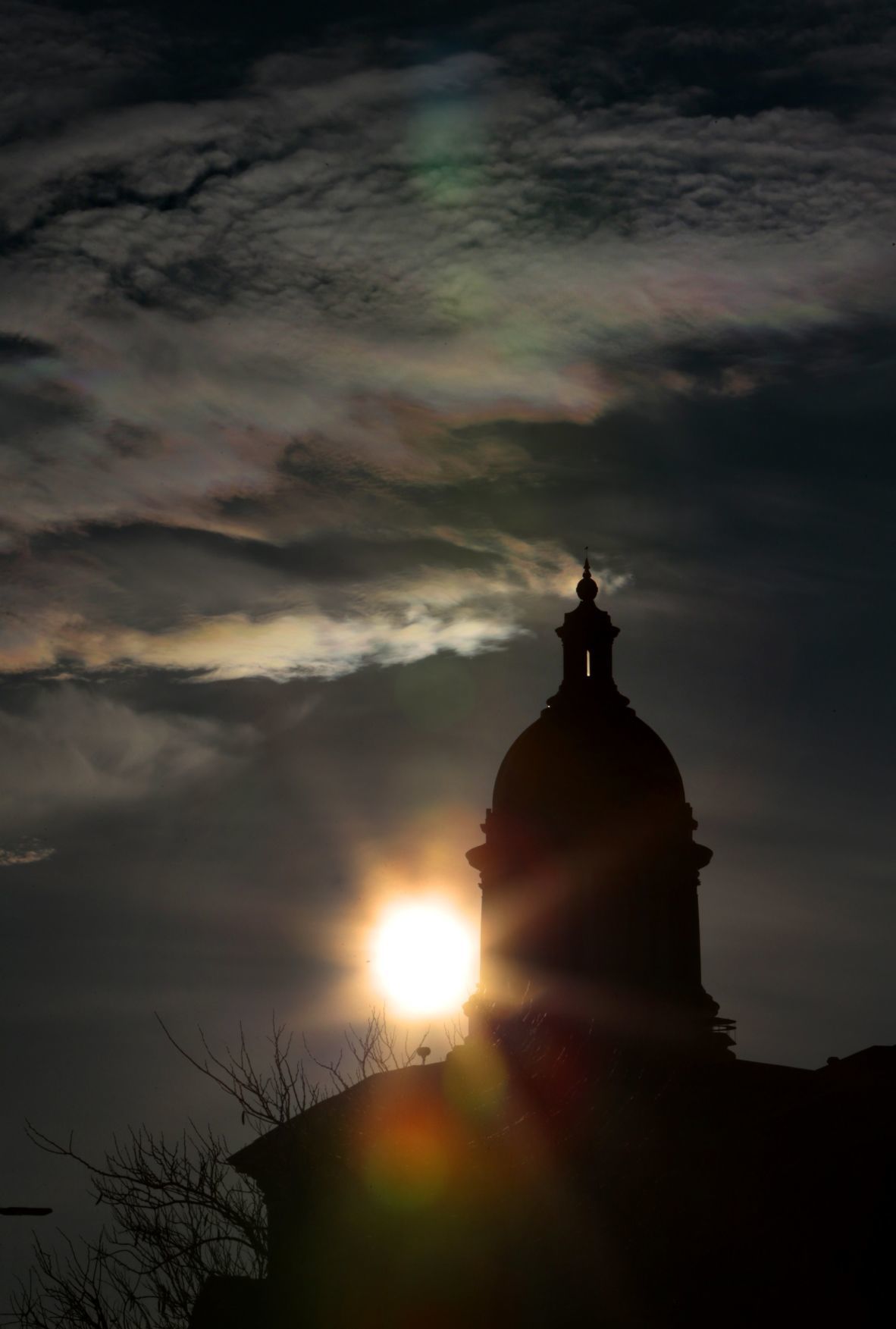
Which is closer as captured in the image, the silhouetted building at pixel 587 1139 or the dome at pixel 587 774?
the silhouetted building at pixel 587 1139

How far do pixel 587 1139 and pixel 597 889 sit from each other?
15.4 metres

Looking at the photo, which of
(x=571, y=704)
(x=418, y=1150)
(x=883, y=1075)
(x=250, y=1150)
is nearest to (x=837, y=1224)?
(x=883, y=1075)

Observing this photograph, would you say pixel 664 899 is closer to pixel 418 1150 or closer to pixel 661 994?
pixel 661 994

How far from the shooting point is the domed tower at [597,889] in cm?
4269

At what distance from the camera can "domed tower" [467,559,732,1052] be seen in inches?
1681

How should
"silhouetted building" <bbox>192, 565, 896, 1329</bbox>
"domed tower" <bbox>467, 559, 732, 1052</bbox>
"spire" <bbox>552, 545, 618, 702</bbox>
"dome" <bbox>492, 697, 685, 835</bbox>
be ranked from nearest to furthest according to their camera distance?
1. "silhouetted building" <bbox>192, 565, 896, 1329</bbox>
2. "domed tower" <bbox>467, 559, 732, 1052</bbox>
3. "dome" <bbox>492, 697, 685, 835</bbox>
4. "spire" <bbox>552, 545, 618, 702</bbox>

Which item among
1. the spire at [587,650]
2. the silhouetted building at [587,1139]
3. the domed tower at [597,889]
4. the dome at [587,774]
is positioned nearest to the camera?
the silhouetted building at [587,1139]

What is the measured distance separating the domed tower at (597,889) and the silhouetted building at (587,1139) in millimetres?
61

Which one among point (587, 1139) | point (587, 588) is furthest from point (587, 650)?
point (587, 1139)

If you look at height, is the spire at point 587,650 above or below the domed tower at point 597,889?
above

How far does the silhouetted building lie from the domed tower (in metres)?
0.06

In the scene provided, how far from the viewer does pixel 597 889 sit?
43.5 meters

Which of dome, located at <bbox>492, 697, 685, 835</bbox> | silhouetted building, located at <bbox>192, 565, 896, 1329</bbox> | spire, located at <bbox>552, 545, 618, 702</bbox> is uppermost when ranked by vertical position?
spire, located at <bbox>552, 545, 618, 702</bbox>

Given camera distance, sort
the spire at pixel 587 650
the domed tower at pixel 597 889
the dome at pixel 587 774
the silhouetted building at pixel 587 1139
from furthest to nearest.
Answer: the spire at pixel 587 650 → the dome at pixel 587 774 → the domed tower at pixel 597 889 → the silhouetted building at pixel 587 1139
